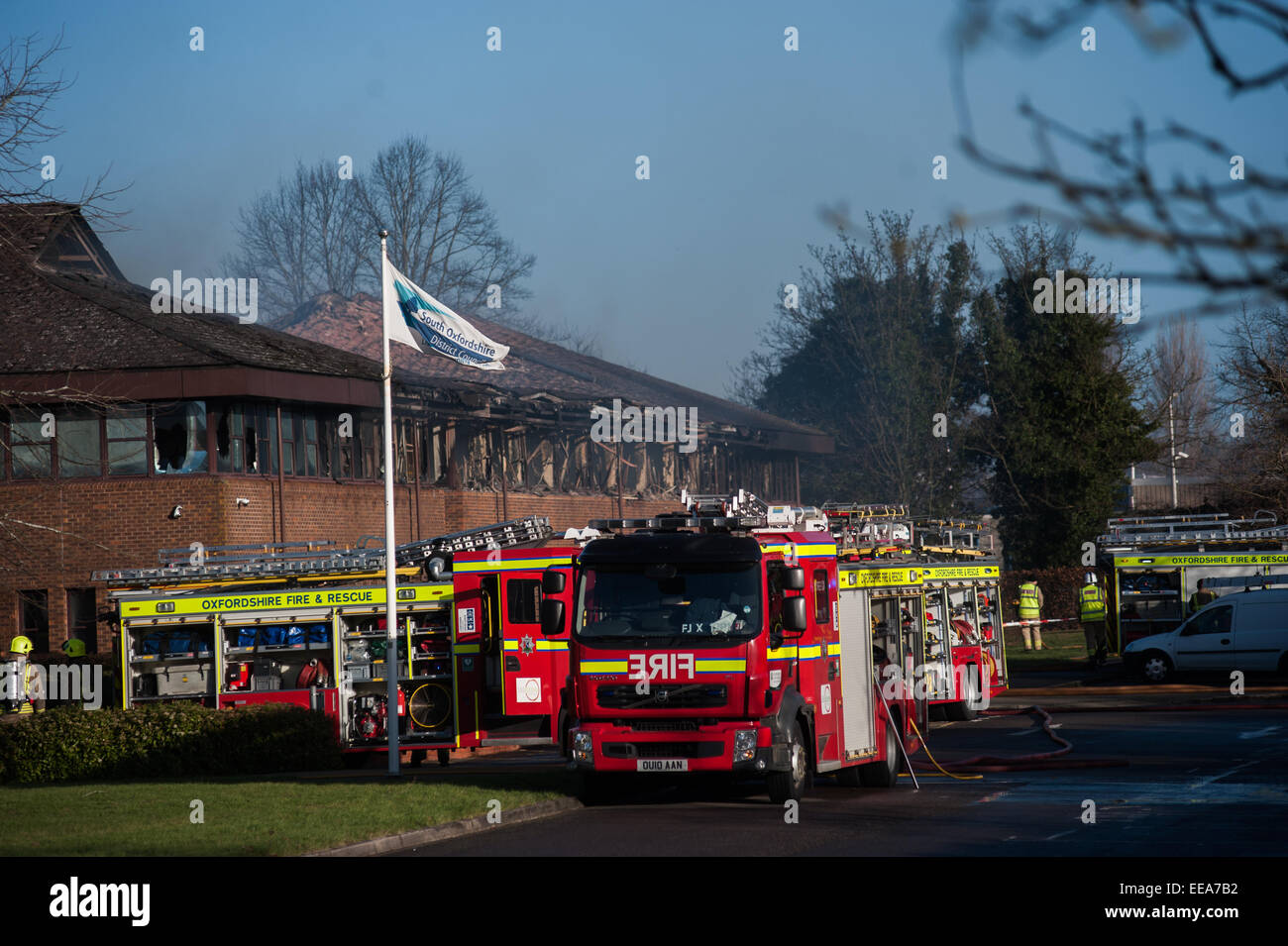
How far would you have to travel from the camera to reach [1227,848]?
11320mm

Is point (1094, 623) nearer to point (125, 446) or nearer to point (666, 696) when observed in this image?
point (125, 446)

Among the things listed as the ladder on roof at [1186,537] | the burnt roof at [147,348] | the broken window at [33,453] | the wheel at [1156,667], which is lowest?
the wheel at [1156,667]

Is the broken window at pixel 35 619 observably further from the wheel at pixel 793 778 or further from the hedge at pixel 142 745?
the wheel at pixel 793 778

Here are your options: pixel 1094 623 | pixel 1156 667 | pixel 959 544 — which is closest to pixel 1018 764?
pixel 959 544

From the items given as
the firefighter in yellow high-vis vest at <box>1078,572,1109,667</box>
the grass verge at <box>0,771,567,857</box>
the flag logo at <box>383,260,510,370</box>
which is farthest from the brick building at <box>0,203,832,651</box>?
the firefighter in yellow high-vis vest at <box>1078,572,1109,667</box>

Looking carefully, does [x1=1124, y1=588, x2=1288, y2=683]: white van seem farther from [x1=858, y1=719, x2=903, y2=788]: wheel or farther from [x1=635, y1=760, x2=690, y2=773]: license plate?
[x1=635, y1=760, x2=690, y2=773]: license plate

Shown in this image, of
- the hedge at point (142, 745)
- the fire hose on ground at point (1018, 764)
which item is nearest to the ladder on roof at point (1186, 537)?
the fire hose on ground at point (1018, 764)

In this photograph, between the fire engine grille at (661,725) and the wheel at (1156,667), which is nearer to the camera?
the fire engine grille at (661,725)

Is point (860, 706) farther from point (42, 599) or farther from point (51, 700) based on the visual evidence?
point (42, 599)

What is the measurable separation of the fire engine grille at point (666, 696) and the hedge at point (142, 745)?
640 cm

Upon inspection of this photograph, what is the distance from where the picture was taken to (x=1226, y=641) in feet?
97.2

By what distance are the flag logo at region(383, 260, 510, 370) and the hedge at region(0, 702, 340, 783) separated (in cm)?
536

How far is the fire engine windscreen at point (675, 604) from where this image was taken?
50.4 ft
